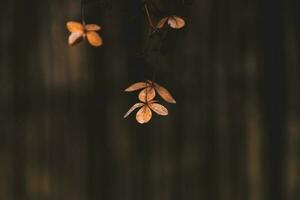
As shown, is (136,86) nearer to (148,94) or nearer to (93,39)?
(148,94)

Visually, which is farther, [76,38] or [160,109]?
[160,109]

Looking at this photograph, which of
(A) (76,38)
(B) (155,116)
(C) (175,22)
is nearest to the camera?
(A) (76,38)

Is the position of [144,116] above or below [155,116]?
below

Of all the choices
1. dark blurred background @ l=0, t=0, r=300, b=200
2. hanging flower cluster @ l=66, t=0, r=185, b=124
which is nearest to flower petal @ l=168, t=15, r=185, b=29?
hanging flower cluster @ l=66, t=0, r=185, b=124

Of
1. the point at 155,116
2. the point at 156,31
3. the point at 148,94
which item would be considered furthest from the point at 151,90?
the point at 155,116

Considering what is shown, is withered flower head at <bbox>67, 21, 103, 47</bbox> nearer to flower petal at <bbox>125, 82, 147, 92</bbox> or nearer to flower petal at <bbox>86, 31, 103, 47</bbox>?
flower petal at <bbox>86, 31, 103, 47</bbox>

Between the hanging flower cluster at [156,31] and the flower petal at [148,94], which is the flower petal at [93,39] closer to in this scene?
the hanging flower cluster at [156,31]

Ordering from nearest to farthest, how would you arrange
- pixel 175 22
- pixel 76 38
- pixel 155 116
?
pixel 76 38 → pixel 175 22 → pixel 155 116

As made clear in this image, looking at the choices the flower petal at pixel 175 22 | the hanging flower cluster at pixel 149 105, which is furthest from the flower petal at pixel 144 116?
the flower petal at pixel 175 22
